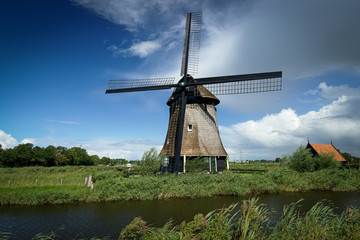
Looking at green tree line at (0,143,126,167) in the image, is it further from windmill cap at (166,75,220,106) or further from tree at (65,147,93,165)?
windmill cap at (166,75,220,106)

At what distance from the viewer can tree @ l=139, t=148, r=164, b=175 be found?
15.8m

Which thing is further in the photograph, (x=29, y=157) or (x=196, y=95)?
(x=29, y=157)

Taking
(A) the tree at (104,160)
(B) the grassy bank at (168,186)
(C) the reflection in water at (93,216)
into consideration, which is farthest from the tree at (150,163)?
(A) the tree at (104,160)

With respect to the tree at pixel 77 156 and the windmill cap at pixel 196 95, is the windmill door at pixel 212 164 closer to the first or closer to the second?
the windmill cap at pixel 196 95

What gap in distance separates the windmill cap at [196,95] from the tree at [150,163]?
5.48m

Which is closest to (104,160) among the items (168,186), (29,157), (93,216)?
(29,157)

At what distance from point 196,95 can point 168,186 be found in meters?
7.97

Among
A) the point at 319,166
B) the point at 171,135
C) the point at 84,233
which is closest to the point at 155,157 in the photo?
the point at 171,135

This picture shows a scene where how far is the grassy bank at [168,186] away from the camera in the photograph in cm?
1151

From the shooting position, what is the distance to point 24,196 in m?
11.0

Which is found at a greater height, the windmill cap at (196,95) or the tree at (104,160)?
the windmill cap at (196,95)

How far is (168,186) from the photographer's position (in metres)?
13.1

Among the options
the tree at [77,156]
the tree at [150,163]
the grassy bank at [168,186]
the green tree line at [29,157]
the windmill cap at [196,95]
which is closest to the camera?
the grassy bank at [168,186]

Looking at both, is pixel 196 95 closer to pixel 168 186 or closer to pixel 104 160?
pixel 168 186
